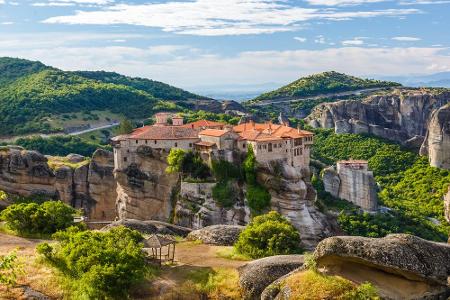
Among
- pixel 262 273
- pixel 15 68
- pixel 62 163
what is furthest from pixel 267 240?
pixel 15 68

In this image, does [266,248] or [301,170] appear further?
[301,170]

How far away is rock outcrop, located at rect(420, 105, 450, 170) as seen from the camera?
101938mm

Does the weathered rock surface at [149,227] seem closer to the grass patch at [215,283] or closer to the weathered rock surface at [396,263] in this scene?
the grass patch at [215,283]

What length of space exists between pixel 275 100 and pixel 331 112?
59.9m

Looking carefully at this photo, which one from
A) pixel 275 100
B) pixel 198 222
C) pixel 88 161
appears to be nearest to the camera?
pixel 198 222

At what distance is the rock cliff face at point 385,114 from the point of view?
12606 cm

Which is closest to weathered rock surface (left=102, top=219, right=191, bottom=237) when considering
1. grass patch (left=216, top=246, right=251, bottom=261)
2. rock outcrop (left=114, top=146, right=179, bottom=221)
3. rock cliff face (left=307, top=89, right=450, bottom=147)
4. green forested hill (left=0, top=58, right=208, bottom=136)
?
grass patch (left=216, top=246, right=251, bottom=261)

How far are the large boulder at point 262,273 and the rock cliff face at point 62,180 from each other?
46880mm

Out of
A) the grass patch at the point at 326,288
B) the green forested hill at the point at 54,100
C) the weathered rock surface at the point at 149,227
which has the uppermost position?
the green forested hill at the point at 54,100

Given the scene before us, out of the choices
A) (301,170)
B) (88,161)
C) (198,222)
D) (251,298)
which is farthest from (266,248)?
(88,161)

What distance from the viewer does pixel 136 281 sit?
28.8m

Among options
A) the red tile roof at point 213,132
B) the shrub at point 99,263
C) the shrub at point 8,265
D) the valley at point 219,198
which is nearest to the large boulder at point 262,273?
the valley at point 219,198

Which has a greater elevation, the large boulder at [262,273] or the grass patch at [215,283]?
the large boulder at [262,273]

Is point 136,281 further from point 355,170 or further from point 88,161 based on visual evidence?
point 355,170
